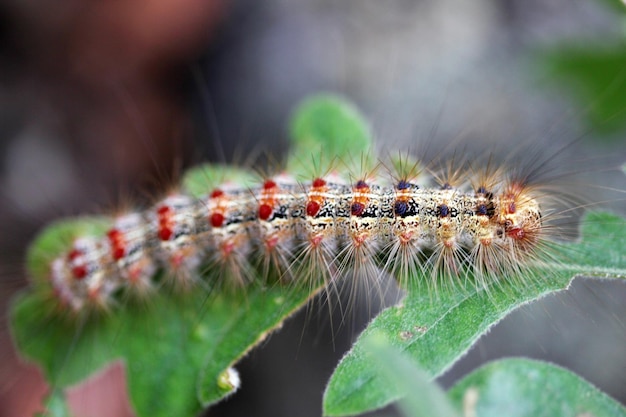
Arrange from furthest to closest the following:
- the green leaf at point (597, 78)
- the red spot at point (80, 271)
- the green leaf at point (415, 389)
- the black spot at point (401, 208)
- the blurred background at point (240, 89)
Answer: the blurred background at point (240, 89)
the red spot at point (80, 271)
the green leaf at point (597, 78)
the black spot at point (401, 208)
the green leaf at point (415, 389)

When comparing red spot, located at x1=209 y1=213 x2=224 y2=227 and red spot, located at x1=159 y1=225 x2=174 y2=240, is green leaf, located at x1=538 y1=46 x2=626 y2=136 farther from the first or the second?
red spot, located at x1=159 y1=225 x2=174 y2=240

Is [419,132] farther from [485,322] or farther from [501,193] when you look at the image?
[485,322]

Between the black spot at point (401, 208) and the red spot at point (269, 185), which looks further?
the red spot at point (269, 185)

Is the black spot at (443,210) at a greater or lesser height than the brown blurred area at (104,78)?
lesser

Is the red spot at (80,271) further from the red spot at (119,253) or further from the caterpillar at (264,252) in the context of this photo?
the red spot at (119,253)

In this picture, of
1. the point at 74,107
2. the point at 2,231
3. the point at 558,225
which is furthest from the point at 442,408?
the point at 74,107

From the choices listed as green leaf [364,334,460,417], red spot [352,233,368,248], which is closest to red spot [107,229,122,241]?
red spot [352,233,368,248]

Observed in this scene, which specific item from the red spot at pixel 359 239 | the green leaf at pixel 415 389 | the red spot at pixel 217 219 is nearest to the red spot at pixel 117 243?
the red spot at pixel 217 219

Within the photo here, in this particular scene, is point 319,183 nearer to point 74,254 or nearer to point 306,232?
point 306,232
